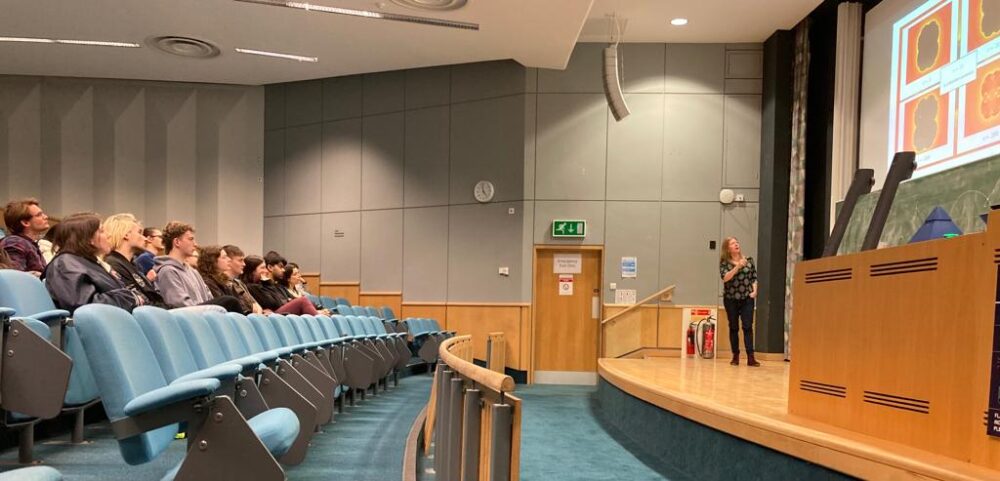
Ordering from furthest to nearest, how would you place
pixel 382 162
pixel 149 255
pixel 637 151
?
1. pixel 382 162
2. pixel 637 151
3. pixel 149 255

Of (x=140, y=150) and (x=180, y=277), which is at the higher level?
(x=140, y=150)

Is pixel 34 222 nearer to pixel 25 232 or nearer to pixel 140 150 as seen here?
pixel 25 232

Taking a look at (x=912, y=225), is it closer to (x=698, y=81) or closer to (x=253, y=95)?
(x=698, y=81)

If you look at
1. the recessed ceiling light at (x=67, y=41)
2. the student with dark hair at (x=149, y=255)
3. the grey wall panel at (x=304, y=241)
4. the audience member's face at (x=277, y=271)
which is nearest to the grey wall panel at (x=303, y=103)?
the grey wall panel at (x=304, y=241)

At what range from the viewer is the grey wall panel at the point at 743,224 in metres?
8.31

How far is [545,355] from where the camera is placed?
8.75 metres

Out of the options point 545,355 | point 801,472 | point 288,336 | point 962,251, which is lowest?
point 545,355

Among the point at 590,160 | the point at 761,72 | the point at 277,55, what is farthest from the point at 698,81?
the point at 277,55

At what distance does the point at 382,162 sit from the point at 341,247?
1.27m

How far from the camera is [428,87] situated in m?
9.24

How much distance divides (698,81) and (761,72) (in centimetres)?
71

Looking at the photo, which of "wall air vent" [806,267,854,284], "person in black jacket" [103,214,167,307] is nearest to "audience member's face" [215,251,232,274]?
"person in black jacket" [103,214,167,307]

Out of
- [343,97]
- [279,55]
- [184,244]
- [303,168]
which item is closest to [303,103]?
[343,97]

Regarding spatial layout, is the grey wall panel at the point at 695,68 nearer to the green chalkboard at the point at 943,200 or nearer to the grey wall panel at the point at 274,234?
the green chalkboard at the point at 943,200
